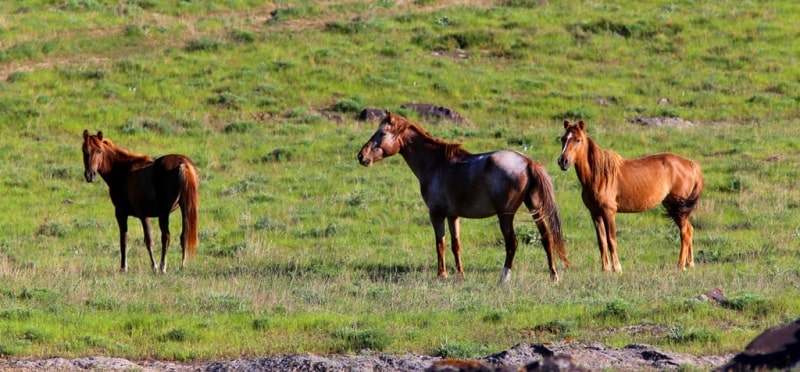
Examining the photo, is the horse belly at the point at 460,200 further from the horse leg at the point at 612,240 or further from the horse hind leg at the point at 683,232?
the horse hind leg at the point at 683,232

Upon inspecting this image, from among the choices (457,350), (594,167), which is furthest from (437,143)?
(457,350)

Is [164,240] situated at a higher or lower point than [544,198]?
lower

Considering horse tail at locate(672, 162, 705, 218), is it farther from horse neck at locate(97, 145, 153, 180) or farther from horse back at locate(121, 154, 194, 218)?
horse neck at locate(97, 145, 153, 180)

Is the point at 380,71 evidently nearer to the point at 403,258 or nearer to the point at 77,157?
the point at 77,157

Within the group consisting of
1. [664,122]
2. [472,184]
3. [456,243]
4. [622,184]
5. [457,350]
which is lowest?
[456,243]

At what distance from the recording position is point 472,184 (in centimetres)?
1581

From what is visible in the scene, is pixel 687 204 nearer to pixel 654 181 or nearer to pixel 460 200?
pixel 654 181

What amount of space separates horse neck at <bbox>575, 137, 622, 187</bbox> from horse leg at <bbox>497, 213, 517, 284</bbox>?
140 cm

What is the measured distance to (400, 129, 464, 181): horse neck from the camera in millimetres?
16484

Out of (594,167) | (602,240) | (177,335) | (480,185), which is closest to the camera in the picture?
(177,335)

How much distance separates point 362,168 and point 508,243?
9.38 meters

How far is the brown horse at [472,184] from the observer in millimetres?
15336

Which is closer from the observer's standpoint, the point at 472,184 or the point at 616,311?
the point at 616,311

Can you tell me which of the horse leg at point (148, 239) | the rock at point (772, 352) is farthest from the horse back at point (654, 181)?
the rock at point (772, 352)
